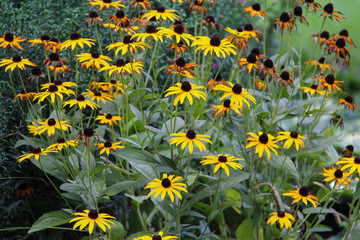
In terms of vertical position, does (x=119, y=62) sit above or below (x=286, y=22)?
below

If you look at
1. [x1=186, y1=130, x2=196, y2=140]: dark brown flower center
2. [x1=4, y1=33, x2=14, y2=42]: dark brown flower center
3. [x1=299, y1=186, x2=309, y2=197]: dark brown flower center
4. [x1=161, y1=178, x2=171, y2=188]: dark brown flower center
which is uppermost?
[x1=4, y1=33, x2=14, y2=42]: dark brown flower center

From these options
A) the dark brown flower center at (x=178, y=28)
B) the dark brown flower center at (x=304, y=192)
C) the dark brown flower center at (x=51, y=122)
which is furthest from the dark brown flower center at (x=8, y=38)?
the dark brown flower center at (x=304, y=192)

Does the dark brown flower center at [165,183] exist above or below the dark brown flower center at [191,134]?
below

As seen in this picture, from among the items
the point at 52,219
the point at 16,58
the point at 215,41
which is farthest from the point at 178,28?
the point at 52,219

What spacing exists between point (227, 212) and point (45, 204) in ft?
3.62

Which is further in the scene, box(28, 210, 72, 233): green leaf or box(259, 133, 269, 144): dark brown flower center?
box(28, 210, 72, 233): green leaf

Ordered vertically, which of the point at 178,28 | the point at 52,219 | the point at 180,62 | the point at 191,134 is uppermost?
the point at 178,28

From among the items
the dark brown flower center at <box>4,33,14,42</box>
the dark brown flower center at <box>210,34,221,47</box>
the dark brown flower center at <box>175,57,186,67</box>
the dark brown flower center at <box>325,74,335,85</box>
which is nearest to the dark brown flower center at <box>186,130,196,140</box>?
the dark brown flower center at <box>175,57,186,67</box>

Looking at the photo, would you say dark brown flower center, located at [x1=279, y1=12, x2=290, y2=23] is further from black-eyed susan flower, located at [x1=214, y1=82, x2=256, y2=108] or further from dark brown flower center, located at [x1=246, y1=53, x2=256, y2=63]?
black-eyed susan flower, located at [x1=214, y1=82, x2=256, y2=108]

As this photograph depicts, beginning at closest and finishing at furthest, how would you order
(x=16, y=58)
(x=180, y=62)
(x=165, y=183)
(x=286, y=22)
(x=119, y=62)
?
(x=165, y=183)
(x=180, y=62)
(x=119, y=62)
(x=16, y=58)
(x=286, y=22)

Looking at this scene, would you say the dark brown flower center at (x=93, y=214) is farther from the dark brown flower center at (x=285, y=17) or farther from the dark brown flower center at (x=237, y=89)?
the dark brown flower center at (x=285, y=17)

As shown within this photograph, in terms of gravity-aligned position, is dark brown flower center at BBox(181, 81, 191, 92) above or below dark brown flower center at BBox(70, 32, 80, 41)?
below

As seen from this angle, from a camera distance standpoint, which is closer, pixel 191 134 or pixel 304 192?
pixel 191 134

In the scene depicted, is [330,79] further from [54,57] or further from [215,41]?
[54,57]
